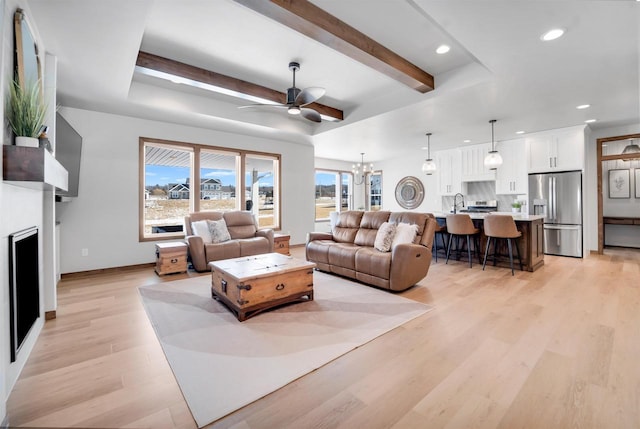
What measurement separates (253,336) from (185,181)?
4298 mm

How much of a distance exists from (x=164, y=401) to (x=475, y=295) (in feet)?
11.0

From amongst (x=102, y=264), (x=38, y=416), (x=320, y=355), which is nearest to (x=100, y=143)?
(x=102, y=264)

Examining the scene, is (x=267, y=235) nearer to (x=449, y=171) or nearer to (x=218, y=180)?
(x=218, y=180)

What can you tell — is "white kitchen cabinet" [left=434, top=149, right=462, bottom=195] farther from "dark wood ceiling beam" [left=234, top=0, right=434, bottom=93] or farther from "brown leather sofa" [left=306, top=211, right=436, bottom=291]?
"dark wood ceiling beam" [left=234, top=0, right=434, bottom=93]

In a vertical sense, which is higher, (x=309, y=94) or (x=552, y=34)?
(x=552, y=34)

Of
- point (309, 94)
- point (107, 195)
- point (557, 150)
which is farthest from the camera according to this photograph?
point (557, 150)

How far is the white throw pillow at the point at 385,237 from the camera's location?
12.9ft

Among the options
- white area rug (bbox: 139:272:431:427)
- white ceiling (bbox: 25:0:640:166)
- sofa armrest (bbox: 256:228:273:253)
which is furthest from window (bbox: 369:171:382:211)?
white area rug (bbox: 139:272:431:427)

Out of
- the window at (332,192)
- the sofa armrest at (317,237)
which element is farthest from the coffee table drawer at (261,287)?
the window at (332,192)

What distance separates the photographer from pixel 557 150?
593 cm

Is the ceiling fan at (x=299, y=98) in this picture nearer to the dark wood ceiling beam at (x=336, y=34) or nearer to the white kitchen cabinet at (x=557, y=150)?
the dark wood ceiling beam at (x=336, y=34)

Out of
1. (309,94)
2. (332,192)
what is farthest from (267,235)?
(332,192)

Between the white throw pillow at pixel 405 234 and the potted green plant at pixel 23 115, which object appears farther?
the white throw pillow at pixel 405 234

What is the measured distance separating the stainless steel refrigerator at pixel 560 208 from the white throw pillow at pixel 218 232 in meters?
6.48
